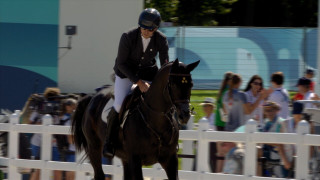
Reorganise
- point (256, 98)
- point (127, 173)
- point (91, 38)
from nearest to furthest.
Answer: point (127, 173), point (256, 98), point (91, 38)

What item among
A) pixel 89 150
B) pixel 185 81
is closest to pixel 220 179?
pixel 89 150

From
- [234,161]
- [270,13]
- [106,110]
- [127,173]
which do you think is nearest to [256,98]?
[234,161]

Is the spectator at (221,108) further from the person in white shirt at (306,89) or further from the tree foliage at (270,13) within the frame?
the tree foliage at (270,13)

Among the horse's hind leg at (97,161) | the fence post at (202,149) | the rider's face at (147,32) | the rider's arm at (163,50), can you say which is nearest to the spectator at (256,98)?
the fence post at (202,149)

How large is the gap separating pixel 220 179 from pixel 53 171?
3505 mm

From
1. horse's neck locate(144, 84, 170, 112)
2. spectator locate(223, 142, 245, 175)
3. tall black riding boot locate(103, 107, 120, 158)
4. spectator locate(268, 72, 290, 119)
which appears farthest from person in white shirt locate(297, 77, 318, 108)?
horse's neck locate(144, 84, 170, 112)

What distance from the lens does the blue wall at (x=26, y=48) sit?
14.9 m

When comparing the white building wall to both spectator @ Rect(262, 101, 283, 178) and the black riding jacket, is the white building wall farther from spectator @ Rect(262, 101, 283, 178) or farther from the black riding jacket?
the black riding jacket

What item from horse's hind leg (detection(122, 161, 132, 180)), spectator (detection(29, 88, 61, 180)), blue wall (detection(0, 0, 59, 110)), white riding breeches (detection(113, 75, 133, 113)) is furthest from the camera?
blue wall (detection(0, 0, 59, 110))

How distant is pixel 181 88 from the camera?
6.74 m

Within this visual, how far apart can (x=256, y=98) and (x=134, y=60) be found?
3.33 metres

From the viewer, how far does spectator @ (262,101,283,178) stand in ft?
28.7

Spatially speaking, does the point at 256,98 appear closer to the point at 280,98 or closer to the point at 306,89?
the point at 280,98

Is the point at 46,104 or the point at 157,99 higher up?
the point at 157,99
